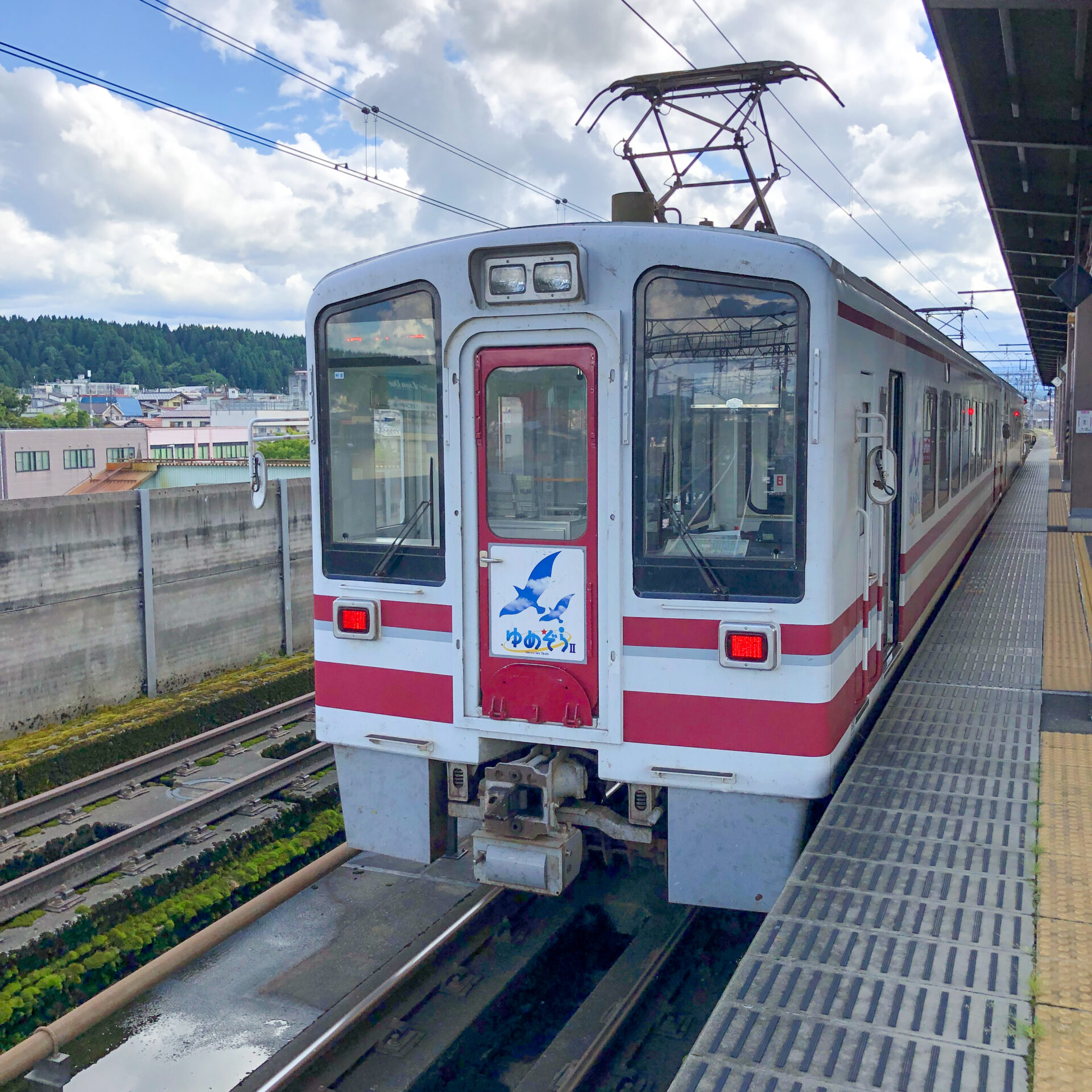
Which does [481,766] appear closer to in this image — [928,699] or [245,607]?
[928,699]

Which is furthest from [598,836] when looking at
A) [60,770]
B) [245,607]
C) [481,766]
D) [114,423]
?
[114,423]

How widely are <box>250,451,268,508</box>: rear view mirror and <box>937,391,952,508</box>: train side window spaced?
5.09m

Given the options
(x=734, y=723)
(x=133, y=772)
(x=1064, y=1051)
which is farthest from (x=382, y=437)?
(x=133, y=772)

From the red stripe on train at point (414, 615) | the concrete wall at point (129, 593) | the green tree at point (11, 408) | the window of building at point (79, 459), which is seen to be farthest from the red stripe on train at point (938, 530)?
the green tree at point (11, 408)

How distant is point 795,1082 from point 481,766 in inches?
→ 95.2

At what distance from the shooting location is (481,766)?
4.89m

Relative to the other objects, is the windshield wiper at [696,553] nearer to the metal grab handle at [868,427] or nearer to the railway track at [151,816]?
the metal grab handle at [868,427]

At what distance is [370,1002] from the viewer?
466 cm

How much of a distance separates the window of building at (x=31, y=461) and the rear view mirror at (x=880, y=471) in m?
42.5

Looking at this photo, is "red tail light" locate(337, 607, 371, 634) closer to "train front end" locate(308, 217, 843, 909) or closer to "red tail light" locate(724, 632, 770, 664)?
"train front end" locate(308, 217, 843, 909)

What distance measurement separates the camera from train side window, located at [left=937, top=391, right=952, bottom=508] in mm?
8055

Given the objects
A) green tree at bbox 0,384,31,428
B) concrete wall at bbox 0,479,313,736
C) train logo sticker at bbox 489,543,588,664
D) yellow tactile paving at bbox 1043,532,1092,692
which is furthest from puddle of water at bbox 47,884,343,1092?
green tree at bbox 0,384,31,428

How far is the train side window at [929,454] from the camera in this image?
7082 mm

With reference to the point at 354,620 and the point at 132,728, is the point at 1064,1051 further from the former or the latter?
the point at 132,728
